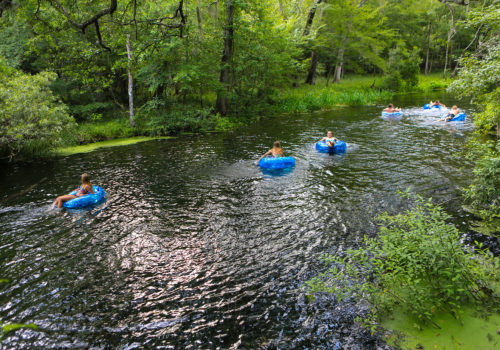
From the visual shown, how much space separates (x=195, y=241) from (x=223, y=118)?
14.8m

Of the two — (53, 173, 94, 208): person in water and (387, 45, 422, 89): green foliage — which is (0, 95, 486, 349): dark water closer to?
(53, 173, 94, 208): person in water

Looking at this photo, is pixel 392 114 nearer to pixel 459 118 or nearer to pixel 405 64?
pixel 459 118

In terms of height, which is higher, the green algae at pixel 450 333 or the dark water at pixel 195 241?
the green algae at pixel 450 333

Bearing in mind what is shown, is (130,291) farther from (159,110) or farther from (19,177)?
(159,110)

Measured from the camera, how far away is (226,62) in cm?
2048

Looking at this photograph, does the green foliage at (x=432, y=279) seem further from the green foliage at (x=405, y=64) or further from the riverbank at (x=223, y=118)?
the green foliage at (x=405, y=64)

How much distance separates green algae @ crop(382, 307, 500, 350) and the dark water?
17.2 inches

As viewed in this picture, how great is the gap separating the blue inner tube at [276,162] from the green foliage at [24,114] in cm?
854

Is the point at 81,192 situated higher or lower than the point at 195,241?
higher

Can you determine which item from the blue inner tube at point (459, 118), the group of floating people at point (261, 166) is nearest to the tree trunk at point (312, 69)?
the blue inner tube at point (459, 118)

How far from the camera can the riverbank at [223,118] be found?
17875 millimetres

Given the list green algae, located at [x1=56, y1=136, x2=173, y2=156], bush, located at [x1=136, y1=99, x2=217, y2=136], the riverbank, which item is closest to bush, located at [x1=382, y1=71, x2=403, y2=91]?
the riverbank

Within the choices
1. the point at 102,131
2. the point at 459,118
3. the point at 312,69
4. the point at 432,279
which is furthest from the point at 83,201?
the point at 312,69

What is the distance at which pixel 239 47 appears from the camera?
2139 cm
